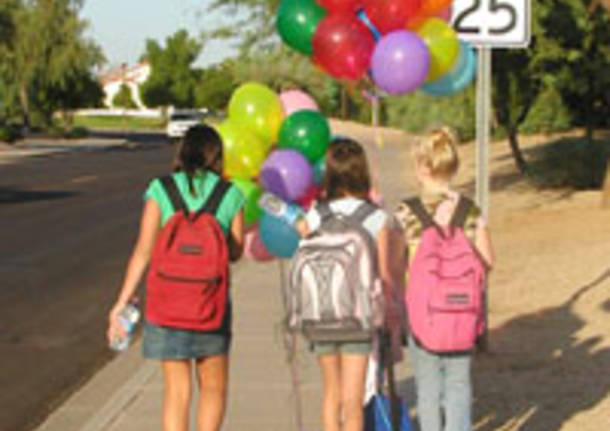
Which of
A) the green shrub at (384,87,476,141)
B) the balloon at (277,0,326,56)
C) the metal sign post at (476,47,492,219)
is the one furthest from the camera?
the green shrub at (384,87,476,141)

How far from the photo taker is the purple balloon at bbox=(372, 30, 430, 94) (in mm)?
5637

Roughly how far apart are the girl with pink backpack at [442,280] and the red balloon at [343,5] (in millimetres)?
1070

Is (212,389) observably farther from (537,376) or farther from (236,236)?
(537,376)

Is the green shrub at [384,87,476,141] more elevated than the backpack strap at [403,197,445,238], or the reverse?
the backpack strap at [403,197,445,238]

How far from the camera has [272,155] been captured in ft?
18.8

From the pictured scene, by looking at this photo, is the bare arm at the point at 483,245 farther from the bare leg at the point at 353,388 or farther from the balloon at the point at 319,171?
the balloon at the point at 319,171

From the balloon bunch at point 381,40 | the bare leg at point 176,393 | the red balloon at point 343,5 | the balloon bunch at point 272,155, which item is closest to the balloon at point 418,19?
the balloon bunch at point 381,40

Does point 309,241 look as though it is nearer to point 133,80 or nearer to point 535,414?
point 535,414

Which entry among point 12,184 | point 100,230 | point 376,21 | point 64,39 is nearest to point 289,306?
point 376,21

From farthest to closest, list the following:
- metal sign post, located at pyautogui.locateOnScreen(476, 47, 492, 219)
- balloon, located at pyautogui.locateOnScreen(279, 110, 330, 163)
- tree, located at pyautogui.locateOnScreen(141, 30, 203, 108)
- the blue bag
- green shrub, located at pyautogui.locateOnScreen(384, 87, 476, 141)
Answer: tree, located at pyautogui.locateOnScreen(141, 30, 203, 108), green shrub, located at pyautogui.locateOnScreen(384, 87, 476, 141), metal sign post, located at pyautogui.locateOnScreen(476, 47, 492, 219), balloon, located at pyautogui.locateOnScreen(279, 110, 330, 163), the blue bag

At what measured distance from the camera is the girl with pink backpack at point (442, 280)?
16.1 ft

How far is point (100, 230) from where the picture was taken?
18.6 meters

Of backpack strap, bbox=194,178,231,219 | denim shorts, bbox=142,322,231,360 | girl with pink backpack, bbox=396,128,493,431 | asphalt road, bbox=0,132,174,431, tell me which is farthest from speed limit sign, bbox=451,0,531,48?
asphalt road, bbox=0,132,174,431

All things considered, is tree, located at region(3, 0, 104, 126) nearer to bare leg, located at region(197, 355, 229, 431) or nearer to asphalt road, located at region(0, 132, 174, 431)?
asphalt road, located at region(0, 132, 174, 431)
